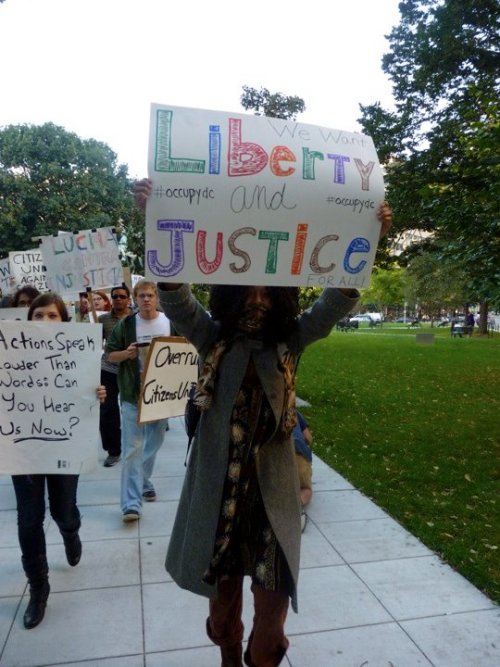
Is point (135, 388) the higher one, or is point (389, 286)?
point (389, 286)

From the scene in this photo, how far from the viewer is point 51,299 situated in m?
3.22

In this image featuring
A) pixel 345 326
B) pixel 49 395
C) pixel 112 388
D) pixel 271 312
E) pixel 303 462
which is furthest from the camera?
pixel 345 326

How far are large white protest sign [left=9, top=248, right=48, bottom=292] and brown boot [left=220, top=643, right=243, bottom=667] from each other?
20.8 ft

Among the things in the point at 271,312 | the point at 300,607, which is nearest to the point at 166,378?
the point at 300,607

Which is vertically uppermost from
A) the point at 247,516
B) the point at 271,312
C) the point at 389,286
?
the point at 389,286

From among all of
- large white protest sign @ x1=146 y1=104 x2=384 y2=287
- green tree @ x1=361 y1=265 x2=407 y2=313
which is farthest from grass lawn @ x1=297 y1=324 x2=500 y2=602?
green tree @ x1=361 y1=265 x2=407 y2=313

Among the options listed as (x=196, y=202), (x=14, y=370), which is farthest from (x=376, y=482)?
(x=196, y=202)

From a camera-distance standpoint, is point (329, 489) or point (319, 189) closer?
point (319, 189)

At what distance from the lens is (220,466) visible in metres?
2.08

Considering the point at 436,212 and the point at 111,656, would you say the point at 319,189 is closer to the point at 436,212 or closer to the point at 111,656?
the point at 111,656

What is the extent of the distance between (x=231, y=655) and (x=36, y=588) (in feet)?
4.15

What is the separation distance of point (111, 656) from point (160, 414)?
6.24 ft

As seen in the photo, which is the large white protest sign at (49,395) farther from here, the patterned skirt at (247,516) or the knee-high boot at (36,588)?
the patterned skirt at (247,516)

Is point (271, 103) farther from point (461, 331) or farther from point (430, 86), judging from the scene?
point (461, 331)
